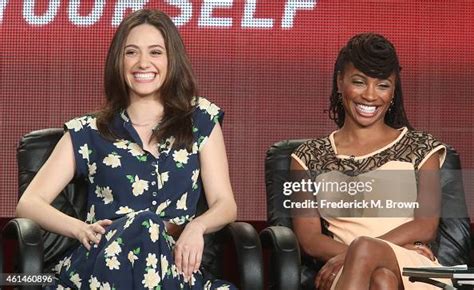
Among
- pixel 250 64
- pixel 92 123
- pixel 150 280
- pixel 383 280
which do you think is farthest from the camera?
pixel 250 64

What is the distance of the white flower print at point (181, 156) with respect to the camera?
4.30m

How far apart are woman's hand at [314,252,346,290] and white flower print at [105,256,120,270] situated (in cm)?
77

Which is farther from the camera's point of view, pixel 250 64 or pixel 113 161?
pixel 250 64

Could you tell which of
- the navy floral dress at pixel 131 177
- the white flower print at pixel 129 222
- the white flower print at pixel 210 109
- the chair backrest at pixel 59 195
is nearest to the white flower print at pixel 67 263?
the navy floral dress at pixel 131 177

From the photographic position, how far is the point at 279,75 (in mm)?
5180

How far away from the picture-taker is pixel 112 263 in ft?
12.6

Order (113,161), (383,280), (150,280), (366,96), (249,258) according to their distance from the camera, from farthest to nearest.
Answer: (366,96) → (113,161) → (249,258) → (383,280) → (150,280)

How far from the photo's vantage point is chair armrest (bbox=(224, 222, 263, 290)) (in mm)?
3984

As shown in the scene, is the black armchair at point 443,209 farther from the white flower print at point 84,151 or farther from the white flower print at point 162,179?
the white flower print at point 84,151

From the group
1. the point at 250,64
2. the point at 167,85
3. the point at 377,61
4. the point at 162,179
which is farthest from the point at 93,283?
the point at 250,64

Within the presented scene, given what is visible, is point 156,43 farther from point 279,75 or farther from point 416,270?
point 416,270

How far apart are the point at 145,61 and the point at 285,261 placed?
0.85 meters

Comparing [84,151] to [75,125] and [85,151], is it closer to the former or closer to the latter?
[85,151]

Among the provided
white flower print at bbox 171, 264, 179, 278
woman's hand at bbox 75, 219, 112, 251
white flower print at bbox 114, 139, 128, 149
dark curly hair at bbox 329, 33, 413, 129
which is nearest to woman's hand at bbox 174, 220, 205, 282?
white flower print at bbox 171, 264, 179, 278
